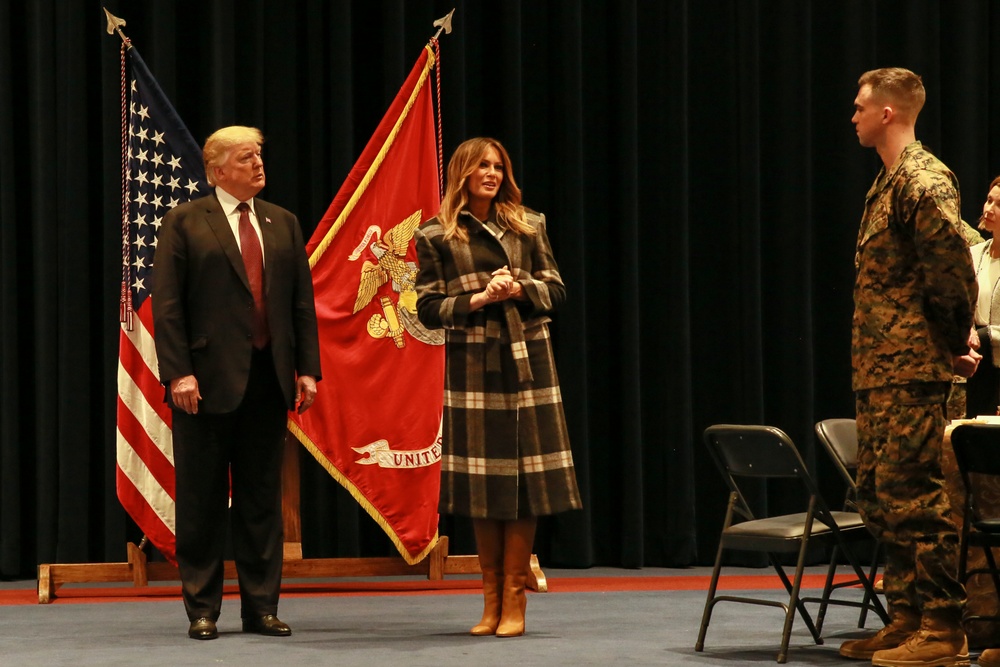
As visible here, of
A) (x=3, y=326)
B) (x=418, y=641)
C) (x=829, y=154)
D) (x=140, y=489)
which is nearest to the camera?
(x=418, y=641)

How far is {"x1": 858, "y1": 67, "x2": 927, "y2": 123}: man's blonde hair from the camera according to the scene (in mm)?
3561

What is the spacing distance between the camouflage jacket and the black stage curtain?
8.79ft

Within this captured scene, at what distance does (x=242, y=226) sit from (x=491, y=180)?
92 centimetres

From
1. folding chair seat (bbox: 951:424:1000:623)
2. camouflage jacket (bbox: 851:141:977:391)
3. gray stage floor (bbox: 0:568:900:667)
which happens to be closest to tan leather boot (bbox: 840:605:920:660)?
gray stage floor (bbox: 0:568:900:667)

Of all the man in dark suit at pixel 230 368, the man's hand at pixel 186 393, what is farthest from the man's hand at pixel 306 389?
the man's hand at pixel 186 393

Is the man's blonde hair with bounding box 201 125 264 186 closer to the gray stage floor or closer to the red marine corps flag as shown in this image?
the red marine corps flag

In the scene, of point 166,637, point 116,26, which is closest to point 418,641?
point 166,637

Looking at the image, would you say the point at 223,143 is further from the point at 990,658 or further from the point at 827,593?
the point at 990,658

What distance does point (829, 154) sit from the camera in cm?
664

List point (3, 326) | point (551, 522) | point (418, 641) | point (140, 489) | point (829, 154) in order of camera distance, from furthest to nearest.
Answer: point (829, 154) < point (551, 522) < point (3, 326) < point (140, 489) < point (418, 641)

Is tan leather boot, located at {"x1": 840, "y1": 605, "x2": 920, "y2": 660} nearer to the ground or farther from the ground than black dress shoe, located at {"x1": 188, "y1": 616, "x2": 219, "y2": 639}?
farther from the ground

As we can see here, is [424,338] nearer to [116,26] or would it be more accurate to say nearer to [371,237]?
[371,237]

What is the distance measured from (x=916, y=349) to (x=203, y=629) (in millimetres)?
2493

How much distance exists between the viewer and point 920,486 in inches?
136
